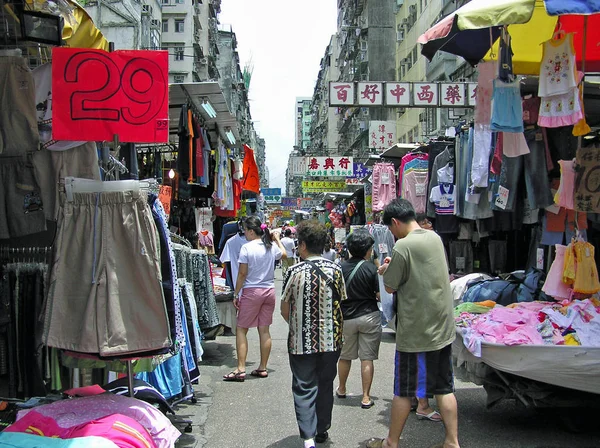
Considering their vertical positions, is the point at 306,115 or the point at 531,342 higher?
the point at 306,115

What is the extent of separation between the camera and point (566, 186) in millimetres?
5828

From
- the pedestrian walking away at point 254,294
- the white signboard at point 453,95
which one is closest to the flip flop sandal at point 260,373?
the pedestrian walking away at point 254,294

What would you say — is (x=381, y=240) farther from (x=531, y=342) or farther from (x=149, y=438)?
(x=149, y=438)

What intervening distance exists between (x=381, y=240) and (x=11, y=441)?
8314mm

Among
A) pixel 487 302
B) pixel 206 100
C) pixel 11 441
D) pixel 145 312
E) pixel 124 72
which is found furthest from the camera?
pixel 206 100

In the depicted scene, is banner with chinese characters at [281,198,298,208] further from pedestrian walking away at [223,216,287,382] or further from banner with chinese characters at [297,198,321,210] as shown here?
pedestrian walking away at [223,216,287,382]

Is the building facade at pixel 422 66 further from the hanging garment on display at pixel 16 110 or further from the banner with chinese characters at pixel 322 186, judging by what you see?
the hanging garment on display at pixel 16 110

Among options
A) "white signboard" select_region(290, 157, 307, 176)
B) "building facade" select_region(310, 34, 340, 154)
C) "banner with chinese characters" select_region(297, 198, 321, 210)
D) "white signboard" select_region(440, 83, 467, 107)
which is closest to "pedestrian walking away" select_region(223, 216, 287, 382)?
"white signboard" select_region(440, 83, 467, 107)

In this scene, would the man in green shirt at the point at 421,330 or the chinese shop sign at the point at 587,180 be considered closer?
the man in green shirt at the point at 421,330

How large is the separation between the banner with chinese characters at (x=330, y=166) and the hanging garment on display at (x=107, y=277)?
21.0m

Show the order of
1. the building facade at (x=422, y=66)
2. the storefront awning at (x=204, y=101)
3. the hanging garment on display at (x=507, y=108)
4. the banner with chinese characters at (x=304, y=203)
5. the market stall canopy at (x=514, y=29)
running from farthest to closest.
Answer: the banner with chinese characters at (x=304, y=203) → the building facade at (x=422, y=66) → the storefront awning at (x=204, y=101) → the hanging garment on display at (x=507, y=108) → the market stall canopy at (x=514, y=29)

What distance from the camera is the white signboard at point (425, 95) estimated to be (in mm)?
14766

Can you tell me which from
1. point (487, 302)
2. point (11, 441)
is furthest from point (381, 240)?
point (11, 441)

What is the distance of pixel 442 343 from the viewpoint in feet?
13.8
